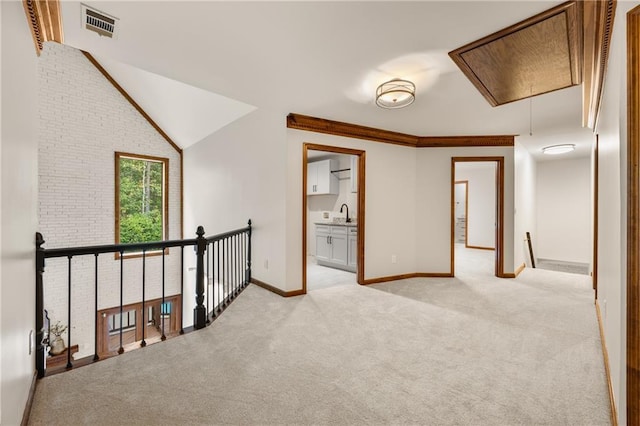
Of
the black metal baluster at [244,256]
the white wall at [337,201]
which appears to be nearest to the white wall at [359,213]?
the black metal baluster at [244,256]

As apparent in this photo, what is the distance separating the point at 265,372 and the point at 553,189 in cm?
799

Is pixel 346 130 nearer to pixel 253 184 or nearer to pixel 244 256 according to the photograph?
pixel 253 184

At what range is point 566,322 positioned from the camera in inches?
116

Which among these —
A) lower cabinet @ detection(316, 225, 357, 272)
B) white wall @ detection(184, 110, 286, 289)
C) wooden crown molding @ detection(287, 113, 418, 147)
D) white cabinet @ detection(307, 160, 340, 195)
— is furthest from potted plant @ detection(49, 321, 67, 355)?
white cabinet @ detection(307, 160, 340, 195)

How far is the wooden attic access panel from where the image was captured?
187cm

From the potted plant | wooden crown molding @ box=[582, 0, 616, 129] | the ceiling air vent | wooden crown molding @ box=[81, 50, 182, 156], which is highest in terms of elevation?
wooden crown molding @ box=[81, 50, 182, 156]

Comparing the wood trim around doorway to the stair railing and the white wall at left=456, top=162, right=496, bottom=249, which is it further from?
the white wall at left=456, top=162, right=496, bottom=249

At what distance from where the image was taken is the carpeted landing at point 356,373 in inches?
64.1

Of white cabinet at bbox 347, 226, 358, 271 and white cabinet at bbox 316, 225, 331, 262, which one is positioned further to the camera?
white cabinet at bbox 316, 225, 331, 262

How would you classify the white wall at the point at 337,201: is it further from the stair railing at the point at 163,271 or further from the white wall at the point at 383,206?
the stair railing at the point at 163,271

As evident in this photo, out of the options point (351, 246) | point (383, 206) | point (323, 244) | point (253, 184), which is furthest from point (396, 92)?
point (323, 244)

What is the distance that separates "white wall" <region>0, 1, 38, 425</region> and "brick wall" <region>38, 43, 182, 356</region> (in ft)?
13.6

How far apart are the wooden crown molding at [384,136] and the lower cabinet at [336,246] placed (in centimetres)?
172

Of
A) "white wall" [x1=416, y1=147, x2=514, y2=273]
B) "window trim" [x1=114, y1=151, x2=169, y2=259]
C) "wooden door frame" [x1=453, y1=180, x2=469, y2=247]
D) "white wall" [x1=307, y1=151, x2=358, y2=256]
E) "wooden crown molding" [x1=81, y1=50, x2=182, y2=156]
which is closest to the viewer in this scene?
"white wall" [x1=416, y1=147, x2=514, y2=273]
